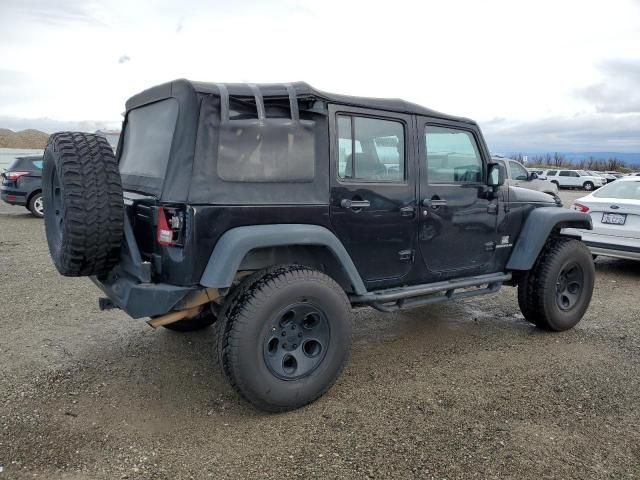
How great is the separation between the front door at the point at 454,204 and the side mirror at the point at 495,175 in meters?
0.07

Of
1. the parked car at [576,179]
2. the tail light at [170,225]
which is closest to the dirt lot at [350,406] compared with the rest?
the tail light at [170,225]

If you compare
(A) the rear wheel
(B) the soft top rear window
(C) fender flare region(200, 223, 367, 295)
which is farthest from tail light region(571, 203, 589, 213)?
(A) the rear wheel

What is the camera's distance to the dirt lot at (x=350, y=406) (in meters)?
2.78

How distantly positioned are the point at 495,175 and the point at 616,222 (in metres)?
3.92

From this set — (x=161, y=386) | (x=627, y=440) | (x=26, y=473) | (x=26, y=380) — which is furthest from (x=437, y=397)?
(x=26, y=380)

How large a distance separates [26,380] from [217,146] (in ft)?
7.19

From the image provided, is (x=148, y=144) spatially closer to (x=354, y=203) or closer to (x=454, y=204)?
(x=354, y=203)

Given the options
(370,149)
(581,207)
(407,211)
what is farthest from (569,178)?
(370,149)

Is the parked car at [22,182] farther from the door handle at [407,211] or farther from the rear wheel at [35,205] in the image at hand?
the door handle at [407,211]

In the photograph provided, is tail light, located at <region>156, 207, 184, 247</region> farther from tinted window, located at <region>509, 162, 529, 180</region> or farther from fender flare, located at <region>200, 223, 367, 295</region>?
tinted window, located at <region>509, 162, 529, 180</region>

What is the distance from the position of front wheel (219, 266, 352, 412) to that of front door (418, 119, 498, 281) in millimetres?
1117

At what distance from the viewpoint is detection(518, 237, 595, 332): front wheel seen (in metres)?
4.75

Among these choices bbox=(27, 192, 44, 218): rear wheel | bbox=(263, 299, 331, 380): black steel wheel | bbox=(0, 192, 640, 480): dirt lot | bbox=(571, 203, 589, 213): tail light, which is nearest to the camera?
bbox=(0, 192, 640, 480): dirt lot

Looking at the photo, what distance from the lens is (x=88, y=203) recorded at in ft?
9.76
